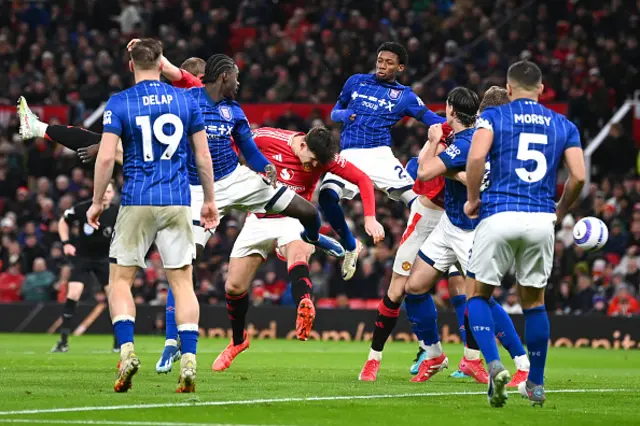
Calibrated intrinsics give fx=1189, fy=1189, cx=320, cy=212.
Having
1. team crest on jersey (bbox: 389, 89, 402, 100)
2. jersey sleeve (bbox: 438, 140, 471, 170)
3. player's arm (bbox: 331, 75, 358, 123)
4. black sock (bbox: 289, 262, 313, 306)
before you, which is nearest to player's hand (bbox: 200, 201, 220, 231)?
jersey sleeve (bbox: 438, 140, 471, 170)

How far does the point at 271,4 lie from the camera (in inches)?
1206

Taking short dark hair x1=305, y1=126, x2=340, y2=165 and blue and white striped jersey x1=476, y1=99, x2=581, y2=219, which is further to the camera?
short dark hair x1=305, y1=126, x2=340, y2=165

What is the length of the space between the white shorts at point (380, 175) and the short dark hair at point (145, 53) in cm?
418

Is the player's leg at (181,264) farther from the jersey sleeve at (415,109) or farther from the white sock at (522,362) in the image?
the jersey sleeve at (415,109)

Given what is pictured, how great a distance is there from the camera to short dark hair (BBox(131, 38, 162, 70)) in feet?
29.9

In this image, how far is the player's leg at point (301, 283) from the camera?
1146 centimetres

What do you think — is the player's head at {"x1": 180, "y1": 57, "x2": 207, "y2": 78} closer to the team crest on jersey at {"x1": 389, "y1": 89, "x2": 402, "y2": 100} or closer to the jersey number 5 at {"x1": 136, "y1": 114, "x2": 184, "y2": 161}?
the team crest on jersey at {"x1": 389, "y1": 89, "x2": 402, "y2": 100}

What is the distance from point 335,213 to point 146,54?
14.3 ft

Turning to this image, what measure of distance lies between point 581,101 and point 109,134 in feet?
55.4

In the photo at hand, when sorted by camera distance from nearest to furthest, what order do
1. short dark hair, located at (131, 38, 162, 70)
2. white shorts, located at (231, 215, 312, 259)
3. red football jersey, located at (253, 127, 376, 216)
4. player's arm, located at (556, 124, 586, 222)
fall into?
1. player's arm, located at (556, 124, 586, 222)
2. short dark hair, located at (131, 38, 162, 70)
3. red football jersey, located at (253, 127, 376, 216)
4. white shorts, located at (231, 215, 312, 259)

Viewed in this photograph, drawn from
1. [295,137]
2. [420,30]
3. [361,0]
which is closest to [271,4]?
[361,0]

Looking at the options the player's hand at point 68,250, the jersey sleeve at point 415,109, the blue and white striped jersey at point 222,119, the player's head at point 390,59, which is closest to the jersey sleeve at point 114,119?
the blue and white striped jersey at point 222,119

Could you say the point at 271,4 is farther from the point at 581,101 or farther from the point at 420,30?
the point at 581,101

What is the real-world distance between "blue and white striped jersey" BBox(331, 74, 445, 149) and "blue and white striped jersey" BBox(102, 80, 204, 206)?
4289 mm
